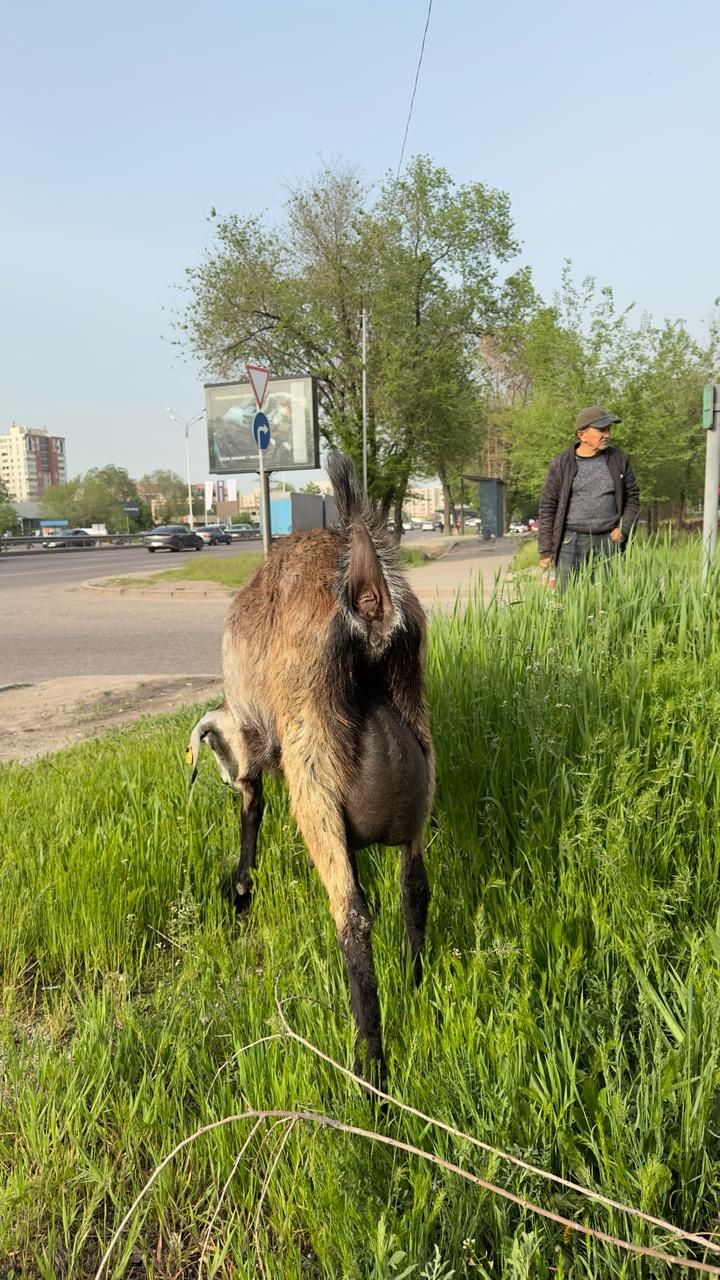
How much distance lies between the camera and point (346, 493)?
2.09 metres

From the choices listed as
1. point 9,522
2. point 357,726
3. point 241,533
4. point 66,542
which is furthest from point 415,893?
point 9,522

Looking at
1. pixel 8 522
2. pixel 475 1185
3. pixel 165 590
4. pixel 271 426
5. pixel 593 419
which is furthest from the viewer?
pixel 8 522

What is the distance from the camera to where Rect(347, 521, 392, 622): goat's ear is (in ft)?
6.24

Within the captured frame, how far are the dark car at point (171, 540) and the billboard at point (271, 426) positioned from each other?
23928 mm

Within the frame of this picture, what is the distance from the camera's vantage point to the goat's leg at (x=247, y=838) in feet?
Answer: 9.50

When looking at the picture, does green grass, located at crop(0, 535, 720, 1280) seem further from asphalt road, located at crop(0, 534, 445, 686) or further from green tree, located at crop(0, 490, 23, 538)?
green tree, located at crop(0, 490, 23, 538)

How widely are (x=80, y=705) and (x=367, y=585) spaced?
6.42 metres

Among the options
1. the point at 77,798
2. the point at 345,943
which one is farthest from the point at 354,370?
the point at 345,943

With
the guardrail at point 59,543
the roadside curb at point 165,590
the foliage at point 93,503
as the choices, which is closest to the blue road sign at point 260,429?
the roadside curb at point 165,590

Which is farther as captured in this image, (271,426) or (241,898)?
(271,426)

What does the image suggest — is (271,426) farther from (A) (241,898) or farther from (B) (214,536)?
(B) (214,536)

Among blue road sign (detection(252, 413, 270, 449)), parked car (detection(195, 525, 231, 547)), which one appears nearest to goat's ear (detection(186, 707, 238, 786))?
blue road sign (detection(252, 413, 270, 449))

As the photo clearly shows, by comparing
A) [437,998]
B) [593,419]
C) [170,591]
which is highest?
[593,419]

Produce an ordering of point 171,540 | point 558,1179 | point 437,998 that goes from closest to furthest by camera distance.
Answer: point 558,1179 < point 437,998 < point 171,540
